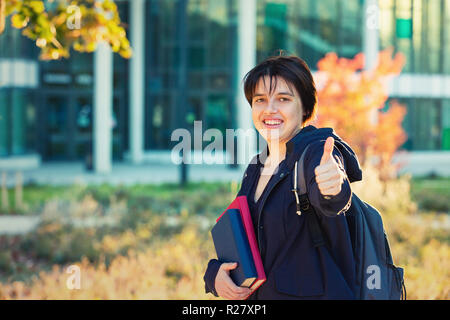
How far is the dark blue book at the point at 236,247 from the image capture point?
7.23 feet

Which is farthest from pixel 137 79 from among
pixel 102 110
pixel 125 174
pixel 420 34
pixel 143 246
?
pixel 143 246

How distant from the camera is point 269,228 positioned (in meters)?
2.21

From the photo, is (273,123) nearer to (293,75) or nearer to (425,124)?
(293,75)

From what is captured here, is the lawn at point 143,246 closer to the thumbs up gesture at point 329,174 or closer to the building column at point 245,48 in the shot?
the thumbs up gesture at point 329,174

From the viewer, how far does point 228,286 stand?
2273 millimetres

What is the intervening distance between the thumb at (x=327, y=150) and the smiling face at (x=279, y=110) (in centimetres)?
42

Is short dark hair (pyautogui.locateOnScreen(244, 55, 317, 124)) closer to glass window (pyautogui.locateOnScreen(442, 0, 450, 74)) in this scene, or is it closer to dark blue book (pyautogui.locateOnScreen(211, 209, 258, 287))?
dark blue book (pyautogui.locateOnScreen(211, 209, 258, 287))

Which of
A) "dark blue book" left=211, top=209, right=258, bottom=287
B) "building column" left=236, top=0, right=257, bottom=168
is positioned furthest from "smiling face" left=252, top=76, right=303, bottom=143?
"building column" left=236, top=0, right=257, bottom=168

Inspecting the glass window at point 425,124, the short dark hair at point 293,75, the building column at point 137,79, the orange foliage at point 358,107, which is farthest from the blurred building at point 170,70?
the short dark hair at point 293,75

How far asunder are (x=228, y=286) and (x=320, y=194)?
0.63 meters

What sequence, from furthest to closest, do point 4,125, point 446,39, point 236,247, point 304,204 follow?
point 446,39, point 4,125, point 236,247, point 304,204

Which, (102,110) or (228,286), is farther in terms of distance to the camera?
(102,110)
